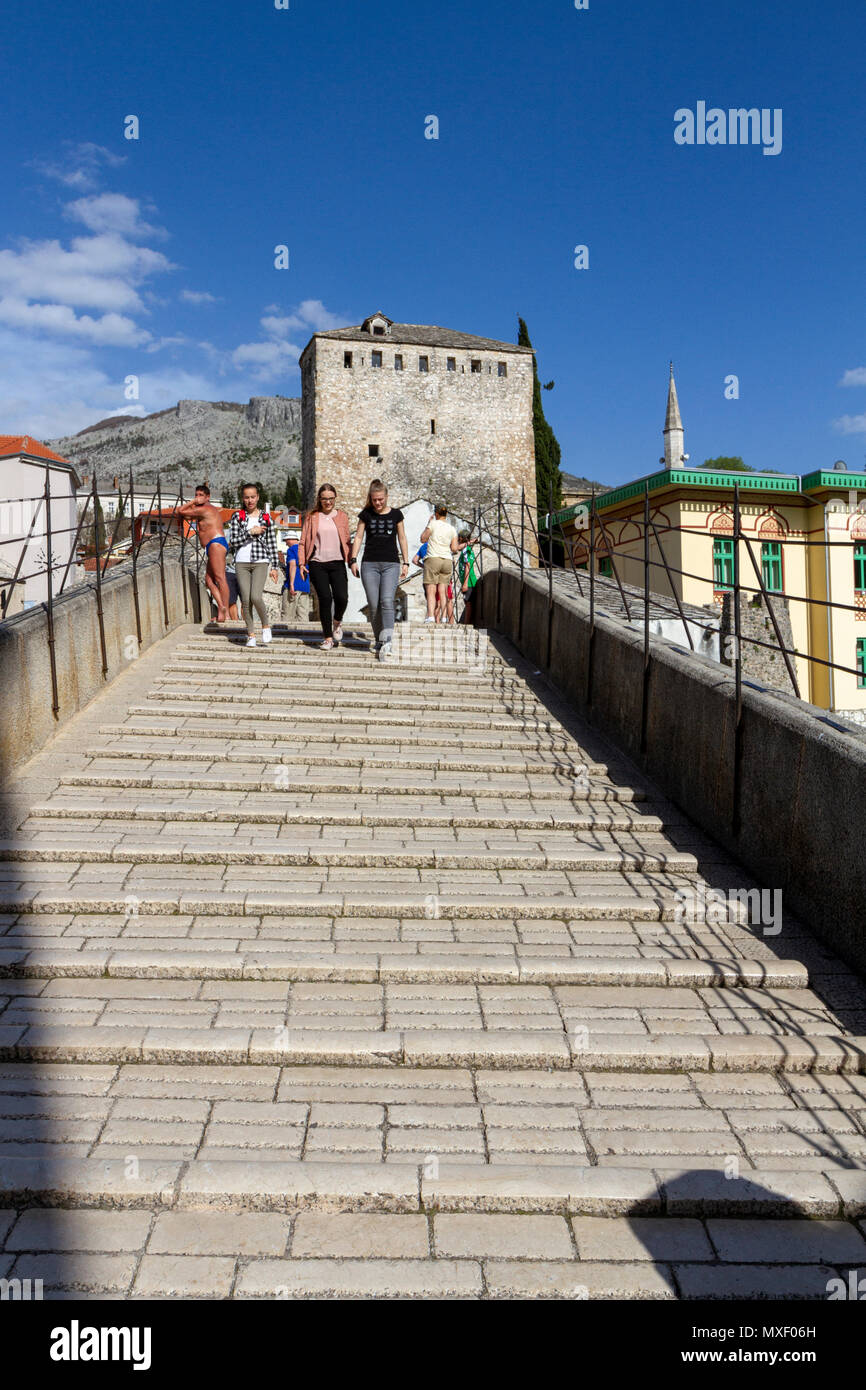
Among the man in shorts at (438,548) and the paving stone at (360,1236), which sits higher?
the man in shorts at (438,548)

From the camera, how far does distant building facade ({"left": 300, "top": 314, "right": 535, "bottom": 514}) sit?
52125 millimetres

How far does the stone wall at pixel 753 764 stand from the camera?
14.7 ft

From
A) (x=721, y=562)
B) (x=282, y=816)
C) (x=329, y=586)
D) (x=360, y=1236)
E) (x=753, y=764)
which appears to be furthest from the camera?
(x=721, y=562)

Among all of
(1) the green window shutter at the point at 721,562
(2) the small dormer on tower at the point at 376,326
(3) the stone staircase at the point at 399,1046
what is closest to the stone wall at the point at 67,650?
(3) the stone staircase at the point at 399,1046

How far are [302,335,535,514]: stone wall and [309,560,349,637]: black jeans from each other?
41853 mm

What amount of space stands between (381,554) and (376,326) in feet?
160

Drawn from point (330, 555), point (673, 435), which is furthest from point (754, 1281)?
point (673, 435)

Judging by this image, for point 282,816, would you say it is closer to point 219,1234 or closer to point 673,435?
point 219,1234

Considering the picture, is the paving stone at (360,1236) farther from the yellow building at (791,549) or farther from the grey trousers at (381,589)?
the yellow building at (791,549)

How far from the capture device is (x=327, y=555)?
381 inches

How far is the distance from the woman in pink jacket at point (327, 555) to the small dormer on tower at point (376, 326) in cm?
4765
